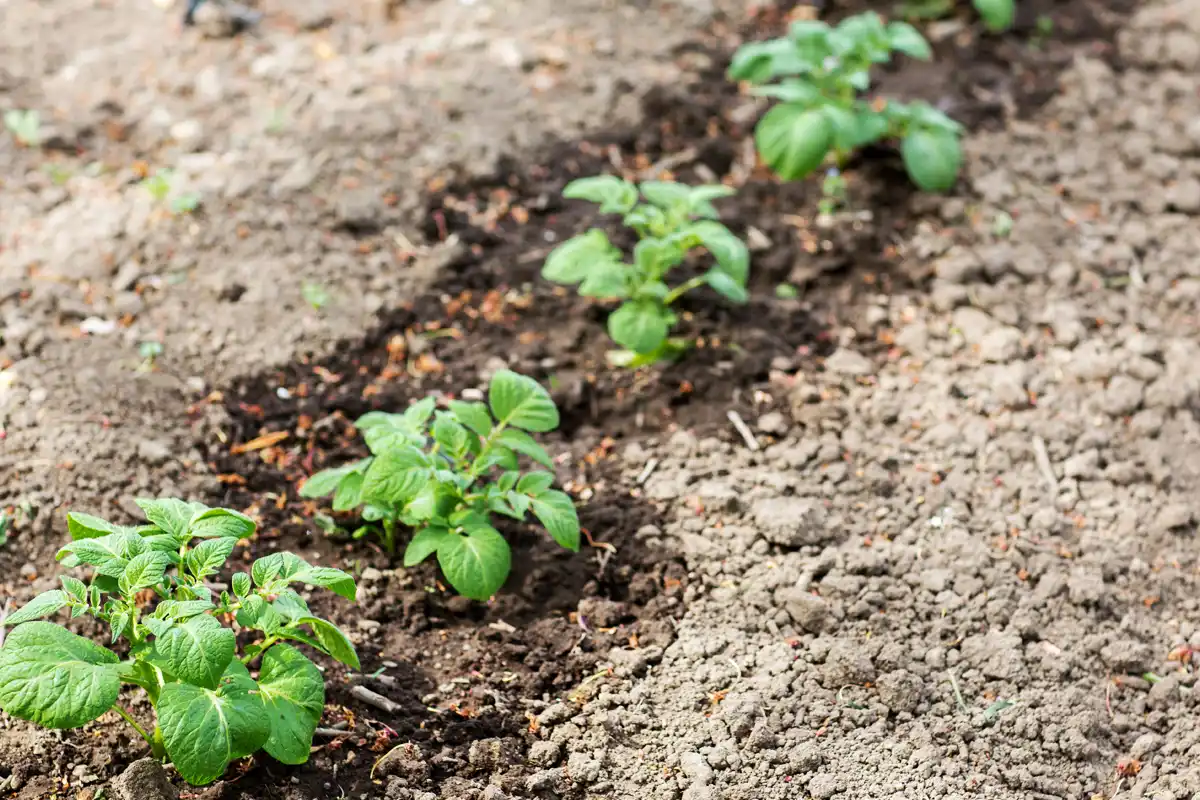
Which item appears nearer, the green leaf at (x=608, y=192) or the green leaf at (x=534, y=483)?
the green leaf at (x=534, y=483)

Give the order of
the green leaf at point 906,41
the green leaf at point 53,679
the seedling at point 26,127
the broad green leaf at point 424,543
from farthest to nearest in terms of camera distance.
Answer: the seedling at point 26,127, the green leaf at point 906,41, the broad green leaf at point 424,543, the green leaf at point 53,679

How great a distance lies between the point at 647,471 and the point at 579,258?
65 cm

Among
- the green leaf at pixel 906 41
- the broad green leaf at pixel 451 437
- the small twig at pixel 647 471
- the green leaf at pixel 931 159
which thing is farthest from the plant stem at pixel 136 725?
the green leaf at pixel 906 41

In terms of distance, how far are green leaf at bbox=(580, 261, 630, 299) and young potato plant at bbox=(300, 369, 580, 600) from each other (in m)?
0.45

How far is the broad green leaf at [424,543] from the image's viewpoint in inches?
107

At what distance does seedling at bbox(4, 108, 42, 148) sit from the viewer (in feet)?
13.4

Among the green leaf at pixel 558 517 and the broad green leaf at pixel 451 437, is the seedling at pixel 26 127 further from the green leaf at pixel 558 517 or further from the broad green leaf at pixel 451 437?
the green leaf at pixel 558 517

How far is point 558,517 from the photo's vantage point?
272cm

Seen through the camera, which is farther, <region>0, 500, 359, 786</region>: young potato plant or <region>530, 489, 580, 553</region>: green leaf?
<region>530, 489, 580, 553</region>: green leaf

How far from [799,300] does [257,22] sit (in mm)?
2449

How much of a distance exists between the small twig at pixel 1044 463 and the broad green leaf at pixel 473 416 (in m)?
1.51

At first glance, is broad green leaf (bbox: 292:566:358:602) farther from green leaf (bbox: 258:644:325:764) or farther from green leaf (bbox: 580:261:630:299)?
green leaf (bbox: 580:261:630:299)

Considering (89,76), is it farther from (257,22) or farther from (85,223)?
(85,223)

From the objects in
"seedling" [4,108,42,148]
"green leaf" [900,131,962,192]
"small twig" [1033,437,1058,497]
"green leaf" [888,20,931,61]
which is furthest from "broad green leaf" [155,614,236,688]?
"green leaf" [888,20,931,61]
